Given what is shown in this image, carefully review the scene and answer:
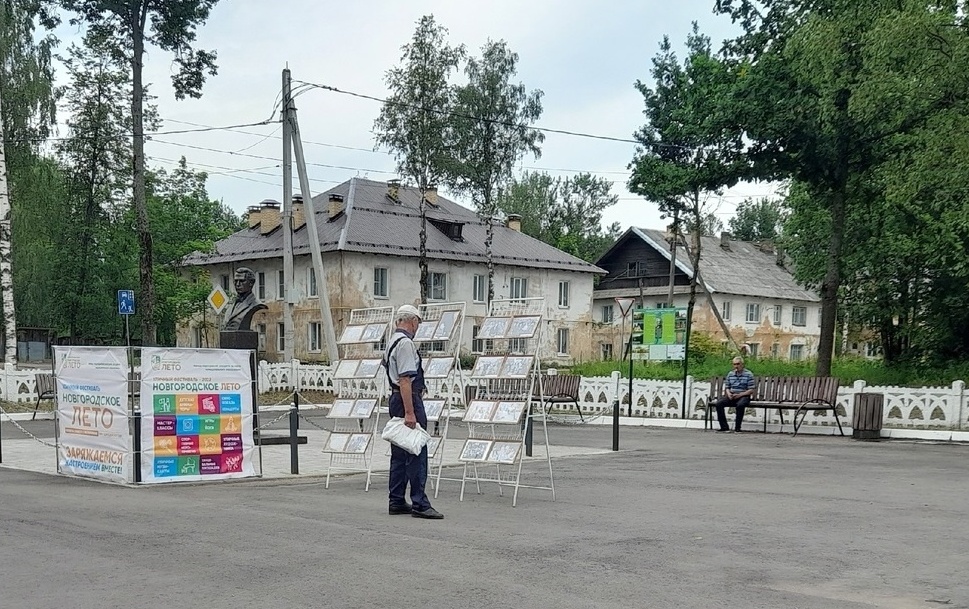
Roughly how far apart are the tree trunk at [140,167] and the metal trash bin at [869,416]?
21101 mm

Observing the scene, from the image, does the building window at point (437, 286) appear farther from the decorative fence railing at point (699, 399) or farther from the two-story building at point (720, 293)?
the decorative fence railing at point (699, 399)

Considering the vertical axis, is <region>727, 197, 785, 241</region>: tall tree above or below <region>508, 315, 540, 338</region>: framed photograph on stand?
above

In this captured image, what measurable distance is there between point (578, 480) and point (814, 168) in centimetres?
1817

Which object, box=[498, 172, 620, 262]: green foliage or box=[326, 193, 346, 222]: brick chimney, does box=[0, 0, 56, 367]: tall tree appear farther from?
box=[498, 172, 620, 262]: green foliage

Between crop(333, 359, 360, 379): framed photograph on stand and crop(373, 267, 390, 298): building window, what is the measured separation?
3656cm

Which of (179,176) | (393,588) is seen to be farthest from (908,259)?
(179,176)

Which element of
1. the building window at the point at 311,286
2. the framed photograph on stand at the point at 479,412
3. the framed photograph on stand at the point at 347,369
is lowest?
the framed photograph on stand at the point at 479,412

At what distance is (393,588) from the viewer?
251 inches

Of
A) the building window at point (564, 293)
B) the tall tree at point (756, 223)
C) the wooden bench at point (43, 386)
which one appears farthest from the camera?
the tall tree at point (756, 223)

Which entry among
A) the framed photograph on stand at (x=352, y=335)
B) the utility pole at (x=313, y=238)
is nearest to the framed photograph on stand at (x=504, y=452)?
the framed photograph on stand at (x=352, y=335)

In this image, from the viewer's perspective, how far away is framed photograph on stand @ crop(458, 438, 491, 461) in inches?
423

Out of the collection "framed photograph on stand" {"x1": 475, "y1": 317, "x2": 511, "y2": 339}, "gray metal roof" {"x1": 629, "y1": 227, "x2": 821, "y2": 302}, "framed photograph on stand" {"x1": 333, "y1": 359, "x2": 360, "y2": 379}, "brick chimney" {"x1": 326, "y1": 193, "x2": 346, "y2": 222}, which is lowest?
"framed photograph on stand" {"x1": 333, "y1": 359, "x2": 360, "y2": 379}

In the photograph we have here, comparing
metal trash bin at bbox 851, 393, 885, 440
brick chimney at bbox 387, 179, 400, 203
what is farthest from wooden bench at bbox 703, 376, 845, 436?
brick chimney at bbox 387, 179, 400, 203

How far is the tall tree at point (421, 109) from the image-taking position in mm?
41031
